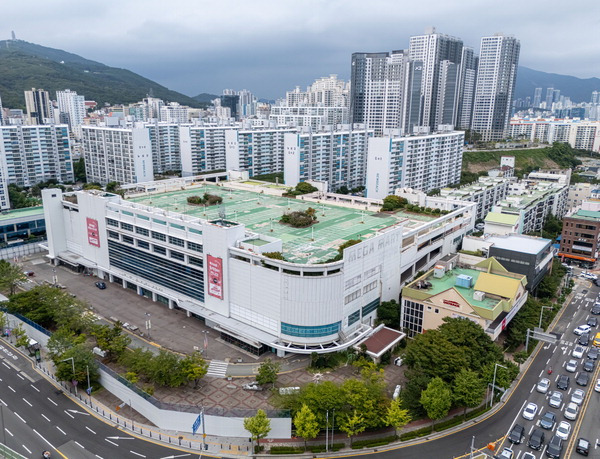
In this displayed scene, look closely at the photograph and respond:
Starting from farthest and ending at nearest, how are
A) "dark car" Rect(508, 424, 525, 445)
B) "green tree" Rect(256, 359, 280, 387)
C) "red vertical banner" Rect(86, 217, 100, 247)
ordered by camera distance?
1. "red vertical banner" Rect(86, 217, 100, 247)
2. "green tree" Rect(256, 359, 280, 387)
3. "dark car" Rect(508, 424, 525, 445)

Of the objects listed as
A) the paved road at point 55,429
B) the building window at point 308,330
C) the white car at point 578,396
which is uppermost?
the building window at point 308,330

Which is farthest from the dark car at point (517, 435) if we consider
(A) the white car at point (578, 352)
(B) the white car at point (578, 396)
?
(A) the white car at point (578, 352)

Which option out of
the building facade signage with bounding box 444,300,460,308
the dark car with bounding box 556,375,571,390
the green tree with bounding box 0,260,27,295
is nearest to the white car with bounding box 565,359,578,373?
the dark car with bounding box 556,375,571,390

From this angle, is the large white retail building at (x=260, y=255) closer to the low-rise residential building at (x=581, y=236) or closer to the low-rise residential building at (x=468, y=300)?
the low-rise residential building at (x=468, y=300)

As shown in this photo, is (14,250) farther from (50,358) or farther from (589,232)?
(589,232)

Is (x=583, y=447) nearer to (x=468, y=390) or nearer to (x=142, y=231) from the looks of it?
(x=468, y=390)

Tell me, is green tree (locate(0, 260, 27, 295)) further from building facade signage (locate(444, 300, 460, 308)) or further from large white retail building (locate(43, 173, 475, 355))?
building facade signage (locate(444, 300, 460, 308))
